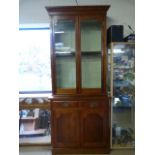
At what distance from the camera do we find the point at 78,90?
11.3 feet

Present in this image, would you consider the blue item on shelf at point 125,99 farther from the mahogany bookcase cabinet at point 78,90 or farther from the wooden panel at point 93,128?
the wooden panel at point 93,128

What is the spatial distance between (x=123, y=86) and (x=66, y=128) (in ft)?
3.83

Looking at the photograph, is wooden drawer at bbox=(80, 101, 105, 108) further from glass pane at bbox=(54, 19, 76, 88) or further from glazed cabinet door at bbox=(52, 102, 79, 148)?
glass pane at bbox=(54, 19, 76, 88)

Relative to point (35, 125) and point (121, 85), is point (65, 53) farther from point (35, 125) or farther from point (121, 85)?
point (35, 125)

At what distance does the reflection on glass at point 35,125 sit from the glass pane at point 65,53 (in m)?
0.75

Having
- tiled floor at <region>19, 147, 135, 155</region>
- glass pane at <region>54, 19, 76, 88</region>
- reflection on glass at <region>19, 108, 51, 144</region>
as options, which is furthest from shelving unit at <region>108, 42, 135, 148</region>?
reflection on glass at <region>19, 108, 51, 144</region>

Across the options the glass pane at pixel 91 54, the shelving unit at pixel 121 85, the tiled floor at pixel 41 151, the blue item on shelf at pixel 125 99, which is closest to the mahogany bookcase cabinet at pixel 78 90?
the glass pane at pixel 91 54

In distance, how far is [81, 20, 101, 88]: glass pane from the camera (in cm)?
352

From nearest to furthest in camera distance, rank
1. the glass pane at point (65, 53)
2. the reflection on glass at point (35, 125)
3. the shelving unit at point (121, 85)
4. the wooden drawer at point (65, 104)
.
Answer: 1. the wooden drawer at point (65, 104)
2. the glass pane at point (65, 53)
3. the shelving unit at point (121, 85)
4. the reflection on glass at point (35, 125)

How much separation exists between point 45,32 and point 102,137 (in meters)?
2.10

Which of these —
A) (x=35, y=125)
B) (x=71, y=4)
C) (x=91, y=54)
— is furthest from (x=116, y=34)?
(x=35, y=125)

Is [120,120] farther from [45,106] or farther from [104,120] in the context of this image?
[45,106]

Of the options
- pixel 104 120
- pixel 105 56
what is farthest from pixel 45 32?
pixel 104 120

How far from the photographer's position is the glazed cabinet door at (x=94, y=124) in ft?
11.1
